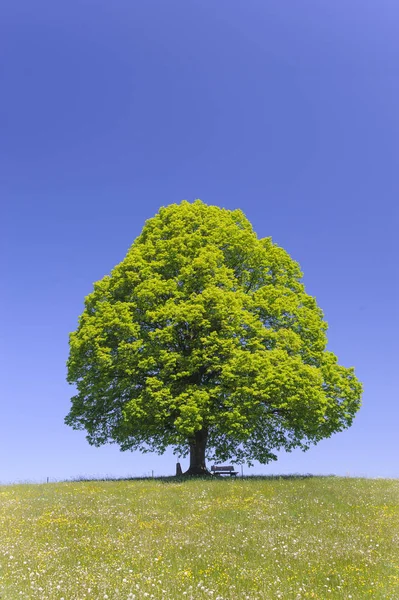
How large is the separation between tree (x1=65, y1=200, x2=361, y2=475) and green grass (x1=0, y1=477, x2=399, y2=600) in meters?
5.60

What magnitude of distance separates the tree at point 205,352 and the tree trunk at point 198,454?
103 millimetres

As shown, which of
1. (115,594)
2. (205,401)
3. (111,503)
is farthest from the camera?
(205,401)

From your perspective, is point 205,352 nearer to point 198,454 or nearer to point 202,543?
point 198,454

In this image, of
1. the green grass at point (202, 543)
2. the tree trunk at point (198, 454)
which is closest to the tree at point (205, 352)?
the tree trunk at point (198, 454)

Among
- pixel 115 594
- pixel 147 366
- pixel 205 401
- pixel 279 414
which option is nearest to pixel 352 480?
pixel 279 414

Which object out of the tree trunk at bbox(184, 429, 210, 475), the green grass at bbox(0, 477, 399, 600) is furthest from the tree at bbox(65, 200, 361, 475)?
the green grass at bbox(0, 477, 399, 600)

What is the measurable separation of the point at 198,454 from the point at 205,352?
7.26m

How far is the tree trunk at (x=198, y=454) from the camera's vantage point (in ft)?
110

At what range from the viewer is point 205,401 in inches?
1187

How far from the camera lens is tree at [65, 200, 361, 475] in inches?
1200

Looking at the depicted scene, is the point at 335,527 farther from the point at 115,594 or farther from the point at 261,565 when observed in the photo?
the point at 115,594

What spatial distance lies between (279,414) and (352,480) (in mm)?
5801

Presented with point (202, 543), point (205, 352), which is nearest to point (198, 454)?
point (205, 352)

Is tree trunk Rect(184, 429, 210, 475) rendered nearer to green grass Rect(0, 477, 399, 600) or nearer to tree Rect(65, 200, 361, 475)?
tree Rect(65, 200, 361, 475)
